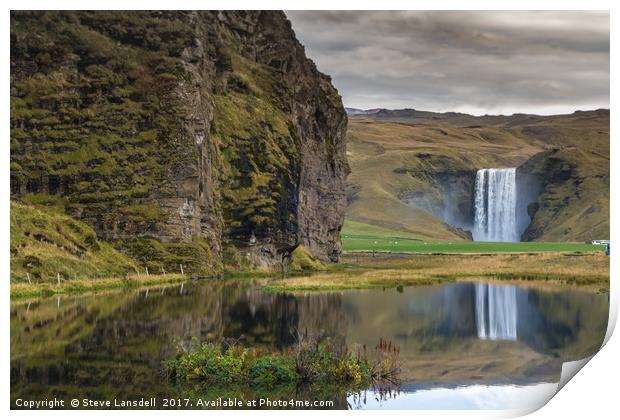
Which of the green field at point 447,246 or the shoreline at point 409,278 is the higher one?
the shoreline at point 409,278

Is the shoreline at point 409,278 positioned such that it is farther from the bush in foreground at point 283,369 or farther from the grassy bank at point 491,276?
the bush in foreground at point 283,369

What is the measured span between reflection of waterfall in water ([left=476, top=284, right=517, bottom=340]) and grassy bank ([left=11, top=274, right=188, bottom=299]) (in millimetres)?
20035

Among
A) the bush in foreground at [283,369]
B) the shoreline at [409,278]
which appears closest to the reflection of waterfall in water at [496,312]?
the shoreline at [409,278]

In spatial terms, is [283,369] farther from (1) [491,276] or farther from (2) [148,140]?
(1) [491,276]

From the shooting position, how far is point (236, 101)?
3408 inches

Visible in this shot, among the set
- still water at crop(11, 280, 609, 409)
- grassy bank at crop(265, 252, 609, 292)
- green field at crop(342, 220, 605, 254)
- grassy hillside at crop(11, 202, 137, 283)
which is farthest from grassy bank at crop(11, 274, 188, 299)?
green field at crop(342, 220, 605, 254)

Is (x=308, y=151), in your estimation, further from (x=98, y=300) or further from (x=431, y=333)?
(x=431, y=333)

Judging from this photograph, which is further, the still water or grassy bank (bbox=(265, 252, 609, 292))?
grassy bank (bbox=(265, 252, 609, 292))

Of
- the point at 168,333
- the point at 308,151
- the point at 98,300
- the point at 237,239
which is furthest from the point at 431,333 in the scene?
the point at 308,151

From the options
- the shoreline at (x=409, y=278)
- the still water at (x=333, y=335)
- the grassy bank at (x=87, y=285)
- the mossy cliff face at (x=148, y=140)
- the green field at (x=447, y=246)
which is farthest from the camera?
the green field at (x=447, y=246)

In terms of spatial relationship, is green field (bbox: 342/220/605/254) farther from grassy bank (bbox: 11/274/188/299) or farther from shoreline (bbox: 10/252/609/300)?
grassy bank (bbox: 11/274/188/299)

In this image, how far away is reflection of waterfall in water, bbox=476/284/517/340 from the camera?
125 ft

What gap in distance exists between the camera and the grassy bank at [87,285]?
44219 mm

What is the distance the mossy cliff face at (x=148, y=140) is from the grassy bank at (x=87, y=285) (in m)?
4.27
